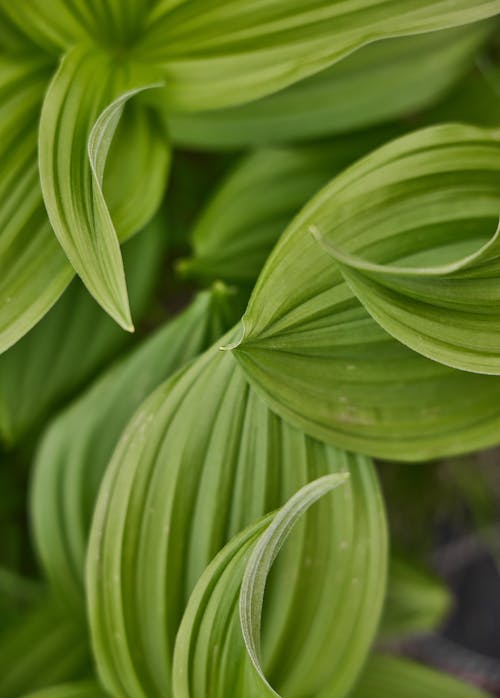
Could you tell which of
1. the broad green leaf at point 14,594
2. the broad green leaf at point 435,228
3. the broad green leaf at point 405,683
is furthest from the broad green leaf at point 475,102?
the broad green leaf at point 14,594

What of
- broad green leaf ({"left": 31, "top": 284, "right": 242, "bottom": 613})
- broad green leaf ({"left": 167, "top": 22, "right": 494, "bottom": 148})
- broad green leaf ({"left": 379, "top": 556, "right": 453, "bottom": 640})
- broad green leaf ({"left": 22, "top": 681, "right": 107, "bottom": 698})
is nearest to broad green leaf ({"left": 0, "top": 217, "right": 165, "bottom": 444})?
broad green leaf ({"left": 31, "top": 284, "right": 242, "bottom": 613})

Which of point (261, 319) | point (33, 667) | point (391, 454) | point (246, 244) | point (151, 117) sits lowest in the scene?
point (33, 667)

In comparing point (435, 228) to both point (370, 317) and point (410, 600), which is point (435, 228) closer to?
point (370, 317)

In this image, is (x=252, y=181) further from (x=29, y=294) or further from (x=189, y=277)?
(x=29, y=294)

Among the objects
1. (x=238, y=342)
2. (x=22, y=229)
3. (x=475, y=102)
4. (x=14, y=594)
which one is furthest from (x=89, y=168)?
(x=14, y=594)

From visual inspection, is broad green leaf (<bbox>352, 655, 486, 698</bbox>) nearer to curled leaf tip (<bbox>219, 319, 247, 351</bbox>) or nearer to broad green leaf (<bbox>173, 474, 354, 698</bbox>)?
broad green leaf (<bbox>173, 474, 354, 698</bbox>)

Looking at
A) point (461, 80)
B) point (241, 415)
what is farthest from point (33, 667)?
point (461, 80)
